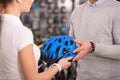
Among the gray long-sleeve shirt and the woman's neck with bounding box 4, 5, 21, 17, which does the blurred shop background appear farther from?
the woman's neck with bounding box 4, 5, 21, 17

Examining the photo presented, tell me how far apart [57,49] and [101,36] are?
0.56 meters

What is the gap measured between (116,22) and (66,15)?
4066 mm

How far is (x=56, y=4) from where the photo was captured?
6152mm

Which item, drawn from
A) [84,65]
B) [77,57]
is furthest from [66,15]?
[77,57]

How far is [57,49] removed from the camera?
195 centimetres

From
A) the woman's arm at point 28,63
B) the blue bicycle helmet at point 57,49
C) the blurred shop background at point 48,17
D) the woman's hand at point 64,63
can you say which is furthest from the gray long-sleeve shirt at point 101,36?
the blurred shop background at point 48,17

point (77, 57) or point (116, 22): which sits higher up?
point (116, 22)

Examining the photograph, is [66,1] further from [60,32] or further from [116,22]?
[116,22]

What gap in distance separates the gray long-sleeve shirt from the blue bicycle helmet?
1.13 feet

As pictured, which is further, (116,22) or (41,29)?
(41,29)

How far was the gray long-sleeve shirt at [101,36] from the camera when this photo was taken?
2.27 m

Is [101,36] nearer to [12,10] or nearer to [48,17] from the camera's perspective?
[12,10]

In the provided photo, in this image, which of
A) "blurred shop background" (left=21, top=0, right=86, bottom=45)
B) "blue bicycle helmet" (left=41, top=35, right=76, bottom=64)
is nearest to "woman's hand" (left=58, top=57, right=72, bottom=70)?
"blue bicycle helmet" (left=41, top=35, right=76, bottom=64)

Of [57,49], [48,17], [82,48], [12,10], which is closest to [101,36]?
[82,48]
